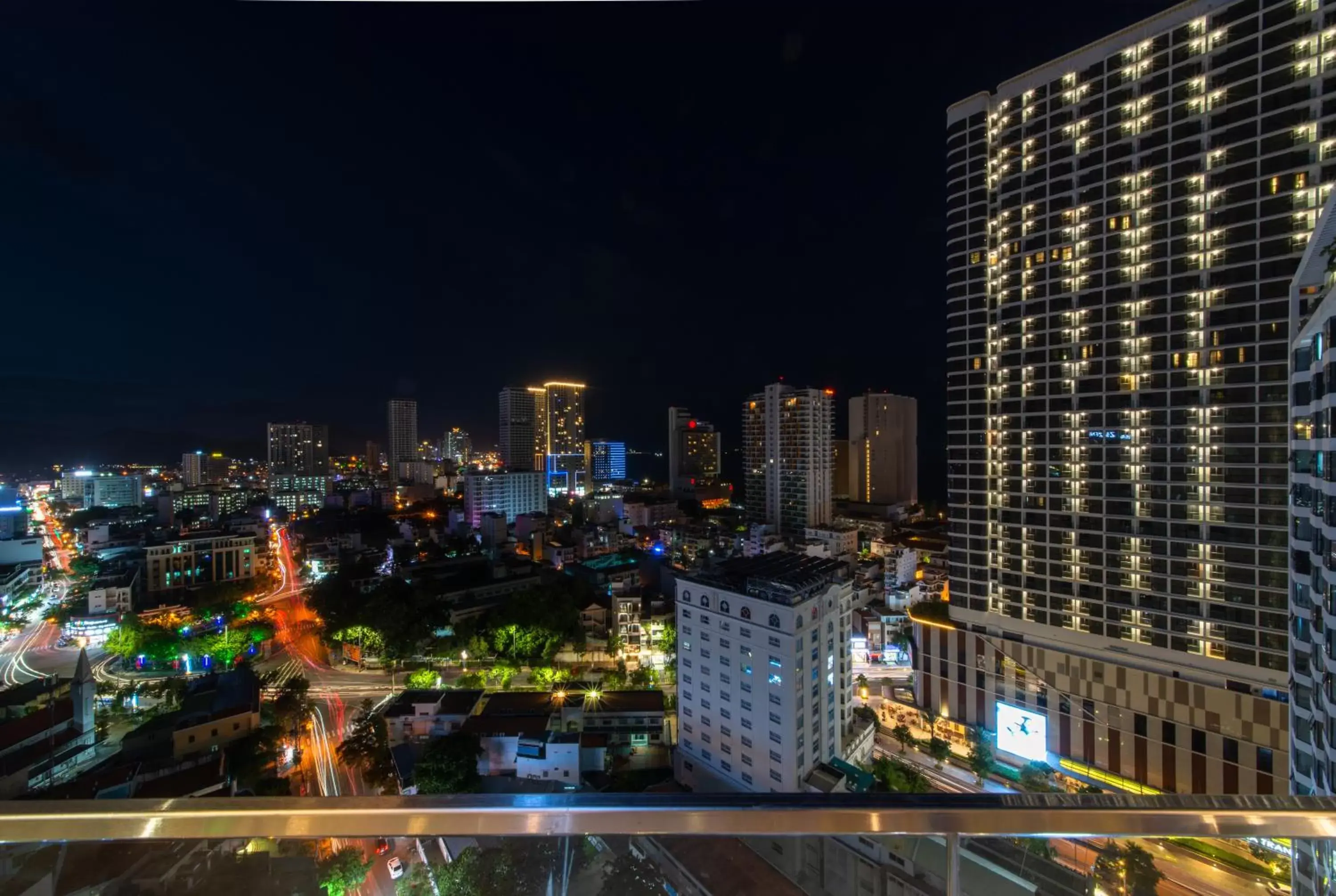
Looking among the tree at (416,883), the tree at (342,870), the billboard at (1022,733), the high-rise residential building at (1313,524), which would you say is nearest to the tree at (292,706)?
the tree at (416,883)

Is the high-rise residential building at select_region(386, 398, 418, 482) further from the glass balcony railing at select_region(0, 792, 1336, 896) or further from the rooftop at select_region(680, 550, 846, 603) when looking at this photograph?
the glass balcony railing at select_region(0, 792, 1336, 896)

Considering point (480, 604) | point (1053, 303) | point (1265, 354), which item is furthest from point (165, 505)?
point (1265, 354)

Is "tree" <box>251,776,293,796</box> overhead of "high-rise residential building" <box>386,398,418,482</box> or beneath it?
beneath

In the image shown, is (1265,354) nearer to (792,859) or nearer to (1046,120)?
(1046,120)

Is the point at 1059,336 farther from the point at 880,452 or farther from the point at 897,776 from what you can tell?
the point at 880,452

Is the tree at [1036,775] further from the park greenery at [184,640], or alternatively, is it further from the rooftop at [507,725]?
the park greenery at [184,640]

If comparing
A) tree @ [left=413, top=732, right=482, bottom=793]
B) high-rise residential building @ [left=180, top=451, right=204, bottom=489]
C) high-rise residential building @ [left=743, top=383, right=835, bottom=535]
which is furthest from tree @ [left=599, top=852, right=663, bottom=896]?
high-rise residential building @ [left=180, top=451, right=204, bottom=489]

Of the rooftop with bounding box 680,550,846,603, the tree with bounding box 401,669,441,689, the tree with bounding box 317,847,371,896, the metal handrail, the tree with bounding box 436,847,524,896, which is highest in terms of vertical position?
the metal handrail
